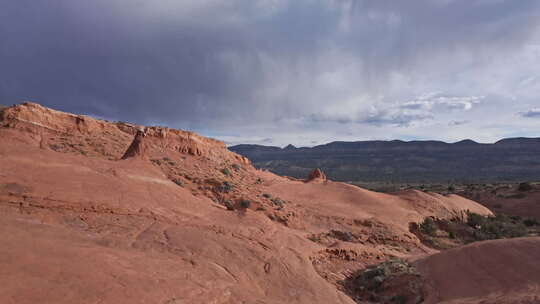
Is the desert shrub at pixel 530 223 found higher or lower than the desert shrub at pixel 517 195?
lower

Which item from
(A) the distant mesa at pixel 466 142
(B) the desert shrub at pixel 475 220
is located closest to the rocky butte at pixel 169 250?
(B) the desert shrub at pixel 475 220

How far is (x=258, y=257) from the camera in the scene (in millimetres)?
9719

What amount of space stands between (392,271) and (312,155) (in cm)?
15622

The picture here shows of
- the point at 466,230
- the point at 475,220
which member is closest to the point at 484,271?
the point at 466,230

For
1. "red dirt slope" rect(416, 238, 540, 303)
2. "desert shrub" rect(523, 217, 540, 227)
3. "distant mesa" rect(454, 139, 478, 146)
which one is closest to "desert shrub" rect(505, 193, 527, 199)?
"desert shrub" rect(523, 217, 540, 227)

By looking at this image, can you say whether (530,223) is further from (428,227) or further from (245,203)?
(245,203)

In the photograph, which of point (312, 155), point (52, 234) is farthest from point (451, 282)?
point (312, 155)

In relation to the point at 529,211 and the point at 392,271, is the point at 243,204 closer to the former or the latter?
the point at 392,271

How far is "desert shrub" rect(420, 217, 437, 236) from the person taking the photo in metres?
23.0

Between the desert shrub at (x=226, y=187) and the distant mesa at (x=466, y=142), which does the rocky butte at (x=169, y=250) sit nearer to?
the desert shrub at (x=226, y=187)

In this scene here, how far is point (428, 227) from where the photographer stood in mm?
23391

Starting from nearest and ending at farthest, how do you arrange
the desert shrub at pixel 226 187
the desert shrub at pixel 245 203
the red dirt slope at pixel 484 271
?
the red dirt slope at pixel 484 271
the desert shrub at pixel 245 203
the desert shrub at pixel 226 187

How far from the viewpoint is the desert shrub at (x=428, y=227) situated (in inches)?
906

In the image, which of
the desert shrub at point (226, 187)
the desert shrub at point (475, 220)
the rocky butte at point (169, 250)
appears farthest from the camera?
the desert shrub at point (475, 220)
